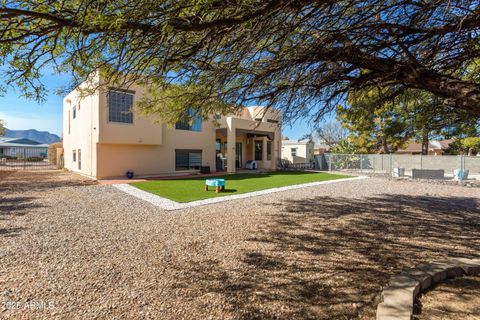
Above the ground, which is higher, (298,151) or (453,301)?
(298,151)

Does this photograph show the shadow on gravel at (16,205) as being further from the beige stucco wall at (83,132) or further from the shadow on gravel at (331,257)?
the shadow on gravel at (331,257)

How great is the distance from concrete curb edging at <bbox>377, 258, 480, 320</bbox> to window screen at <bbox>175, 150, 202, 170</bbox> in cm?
1719

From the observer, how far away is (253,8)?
296 centimetres

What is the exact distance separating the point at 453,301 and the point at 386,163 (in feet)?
66.2

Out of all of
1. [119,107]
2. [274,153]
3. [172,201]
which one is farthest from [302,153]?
[172,201]

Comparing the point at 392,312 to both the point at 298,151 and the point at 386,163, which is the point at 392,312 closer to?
the point at 386,163

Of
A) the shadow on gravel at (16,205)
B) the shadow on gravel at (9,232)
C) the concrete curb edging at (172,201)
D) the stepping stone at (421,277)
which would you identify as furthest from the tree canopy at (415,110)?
the shadow on gravel at (16,205)

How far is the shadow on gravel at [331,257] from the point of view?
9.89ft

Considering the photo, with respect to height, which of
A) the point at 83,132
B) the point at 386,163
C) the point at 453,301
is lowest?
the point at 453,301

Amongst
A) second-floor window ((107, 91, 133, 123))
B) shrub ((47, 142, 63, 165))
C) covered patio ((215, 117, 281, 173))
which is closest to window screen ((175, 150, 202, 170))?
covered patio ((215, 117, 281, 173))

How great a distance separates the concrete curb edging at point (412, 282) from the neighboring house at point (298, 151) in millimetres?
Result: 29214

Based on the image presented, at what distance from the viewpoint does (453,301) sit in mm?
3041

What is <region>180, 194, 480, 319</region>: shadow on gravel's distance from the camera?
3.01 metres

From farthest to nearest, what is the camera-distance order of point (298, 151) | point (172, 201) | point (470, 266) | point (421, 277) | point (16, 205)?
point (298, 151)
point (172, 201)
point (16, 205)
point (470, 266)
point (421, 277)
